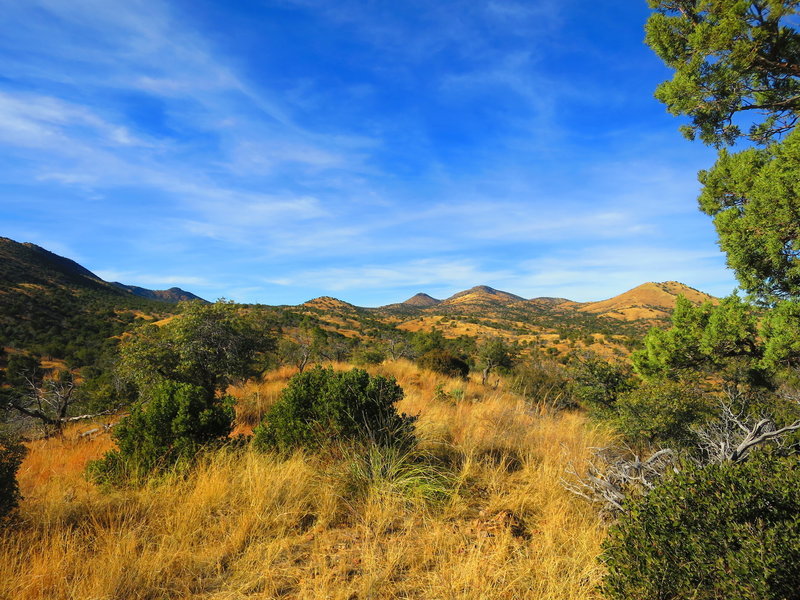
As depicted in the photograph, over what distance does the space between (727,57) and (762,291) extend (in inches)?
173

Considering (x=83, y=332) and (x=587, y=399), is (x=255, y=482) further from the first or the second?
(x=83, y=332)

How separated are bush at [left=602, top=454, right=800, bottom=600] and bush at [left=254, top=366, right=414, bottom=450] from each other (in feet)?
9.82

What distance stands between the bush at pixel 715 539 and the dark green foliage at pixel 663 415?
4092mm

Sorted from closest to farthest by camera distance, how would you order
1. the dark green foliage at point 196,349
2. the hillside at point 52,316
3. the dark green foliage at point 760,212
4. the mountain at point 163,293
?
the dark green foliage at point 760,212, the dark green foliage at point 196,349, the hillside at point 52,316, the mountain at point 163,293

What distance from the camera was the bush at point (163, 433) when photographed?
14.6 ft

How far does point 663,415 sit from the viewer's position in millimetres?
6004

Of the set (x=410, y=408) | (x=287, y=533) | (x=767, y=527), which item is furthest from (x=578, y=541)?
(x=410, y=408)

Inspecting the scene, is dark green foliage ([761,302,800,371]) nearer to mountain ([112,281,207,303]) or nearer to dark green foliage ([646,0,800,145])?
dark green foliage ([646,0,800,145])

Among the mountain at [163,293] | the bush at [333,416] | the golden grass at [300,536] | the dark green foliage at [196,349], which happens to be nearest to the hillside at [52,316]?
the dark green foliage at [196,349]

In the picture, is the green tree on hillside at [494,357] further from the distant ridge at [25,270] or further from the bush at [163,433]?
the distant ridge at [25,270]

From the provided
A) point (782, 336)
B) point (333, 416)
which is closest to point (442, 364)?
point (782, 336)

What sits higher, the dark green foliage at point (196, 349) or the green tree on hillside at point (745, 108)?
the green tree on hillside at point (745, 108)

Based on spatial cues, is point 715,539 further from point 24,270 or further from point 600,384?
point 24,270

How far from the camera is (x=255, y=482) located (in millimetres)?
3916
